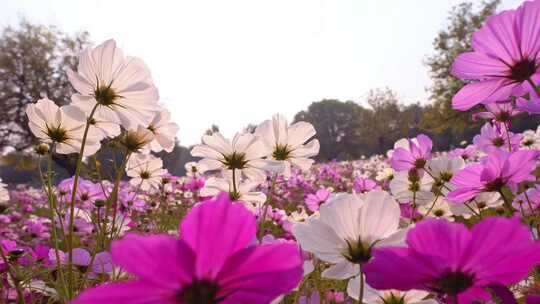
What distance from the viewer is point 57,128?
1.00m

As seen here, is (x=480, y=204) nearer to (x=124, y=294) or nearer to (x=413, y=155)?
(x=413, y=155)

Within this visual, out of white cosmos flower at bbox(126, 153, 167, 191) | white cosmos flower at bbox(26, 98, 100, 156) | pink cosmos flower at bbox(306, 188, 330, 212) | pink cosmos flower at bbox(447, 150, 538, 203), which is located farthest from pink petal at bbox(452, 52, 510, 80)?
pink cosmos flower at bbox(306, 188, 330, 212)

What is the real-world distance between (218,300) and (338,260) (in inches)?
10.5

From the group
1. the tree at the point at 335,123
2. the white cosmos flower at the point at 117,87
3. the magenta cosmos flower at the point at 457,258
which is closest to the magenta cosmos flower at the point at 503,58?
the magenta cosmos flower at the point at 457,258

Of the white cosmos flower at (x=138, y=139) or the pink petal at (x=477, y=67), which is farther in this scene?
the white cosmos flower at (x=138, y=139)

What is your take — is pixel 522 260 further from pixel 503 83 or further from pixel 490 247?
pixel 503 83

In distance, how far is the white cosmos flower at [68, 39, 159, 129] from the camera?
0.87 metres

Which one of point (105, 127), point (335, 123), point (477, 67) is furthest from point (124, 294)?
point (335, 123)

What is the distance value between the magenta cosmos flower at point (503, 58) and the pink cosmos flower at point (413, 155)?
0.54 metres

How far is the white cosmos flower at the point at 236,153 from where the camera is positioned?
37.1 inches

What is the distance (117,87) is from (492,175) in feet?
2.50

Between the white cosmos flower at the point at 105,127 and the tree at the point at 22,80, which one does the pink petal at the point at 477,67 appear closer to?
the white cosmos flower at the point at 105,127

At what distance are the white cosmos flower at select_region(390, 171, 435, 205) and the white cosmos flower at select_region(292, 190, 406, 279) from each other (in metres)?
0.62

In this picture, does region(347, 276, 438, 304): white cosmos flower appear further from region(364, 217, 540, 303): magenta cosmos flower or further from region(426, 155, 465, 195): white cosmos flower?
region(426, 155, 465, 195): white cosmos flower
